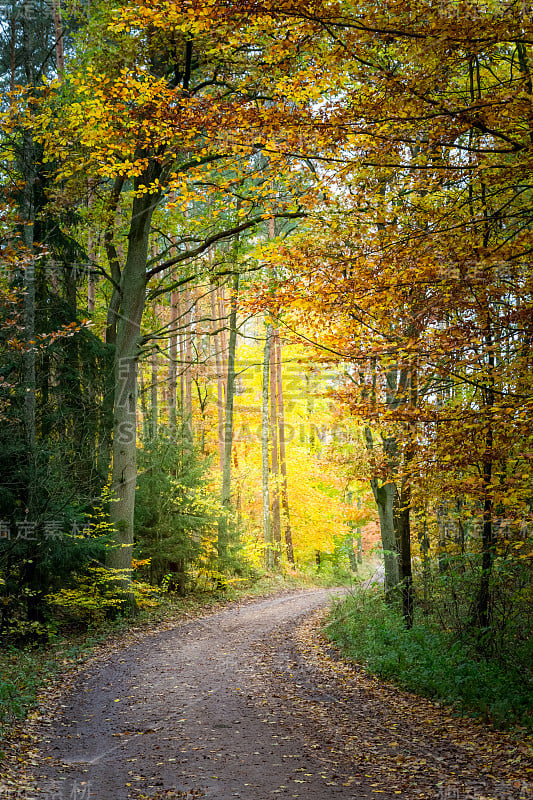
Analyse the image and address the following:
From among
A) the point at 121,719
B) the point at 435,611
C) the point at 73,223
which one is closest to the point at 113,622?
the point at 121,719

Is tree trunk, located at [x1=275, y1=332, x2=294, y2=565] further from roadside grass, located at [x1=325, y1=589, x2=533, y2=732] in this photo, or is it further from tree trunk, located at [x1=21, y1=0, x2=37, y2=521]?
tree trunk, located at [x1=21, y1=0, x2=37, y2=521]

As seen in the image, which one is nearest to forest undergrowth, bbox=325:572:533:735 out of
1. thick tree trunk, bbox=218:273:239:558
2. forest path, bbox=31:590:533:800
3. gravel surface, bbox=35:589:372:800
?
forest path, bbox=31:590:533:800

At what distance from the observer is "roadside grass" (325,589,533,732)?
6445 mm

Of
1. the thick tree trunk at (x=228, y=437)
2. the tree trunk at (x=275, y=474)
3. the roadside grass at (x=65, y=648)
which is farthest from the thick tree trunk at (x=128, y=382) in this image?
the tree trunk at (x=275, y=474)

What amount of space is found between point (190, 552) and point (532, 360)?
12294 millimetres

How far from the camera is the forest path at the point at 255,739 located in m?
4.86

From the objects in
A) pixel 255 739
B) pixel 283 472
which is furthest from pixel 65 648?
pixel 283 472

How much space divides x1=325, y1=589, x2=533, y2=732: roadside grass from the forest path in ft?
0.84

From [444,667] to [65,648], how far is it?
6246mm

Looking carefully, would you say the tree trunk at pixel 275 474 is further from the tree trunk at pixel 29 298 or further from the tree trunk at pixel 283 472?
the tree trunk at pixel 29 298

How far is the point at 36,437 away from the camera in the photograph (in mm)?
9977

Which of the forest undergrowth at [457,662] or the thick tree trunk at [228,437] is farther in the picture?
the thick tree trunk at [228,437]

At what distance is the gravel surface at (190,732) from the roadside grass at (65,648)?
0.45 meters

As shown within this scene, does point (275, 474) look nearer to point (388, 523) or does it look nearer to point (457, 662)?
point (388, 523)
